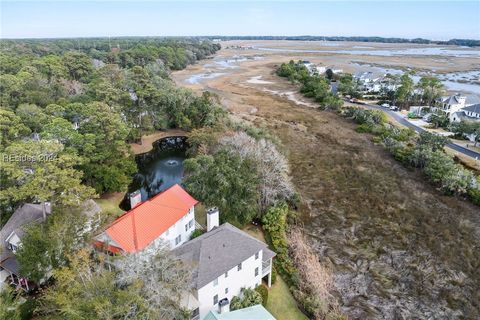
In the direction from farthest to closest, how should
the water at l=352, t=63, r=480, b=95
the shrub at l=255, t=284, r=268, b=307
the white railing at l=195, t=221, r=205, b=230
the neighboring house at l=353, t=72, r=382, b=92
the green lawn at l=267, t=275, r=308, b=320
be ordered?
the water at l=352, t=63, r=480, b=95, the neighboring house at l=353, t=72, r=382, b=92, the white railing at l=195, t=221, r=205, b=230, the shrub at l=255, t=284, r=268, b=307, the green lawn at l=267, t=275, r=308, b=320

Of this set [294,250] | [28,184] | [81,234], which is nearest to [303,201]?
[294,250]

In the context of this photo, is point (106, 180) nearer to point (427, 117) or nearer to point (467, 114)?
point (427, 117)

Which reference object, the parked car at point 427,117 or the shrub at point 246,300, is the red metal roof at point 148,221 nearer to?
the shrub at point 246,300

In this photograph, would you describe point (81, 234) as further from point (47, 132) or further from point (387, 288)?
point (387, 288)

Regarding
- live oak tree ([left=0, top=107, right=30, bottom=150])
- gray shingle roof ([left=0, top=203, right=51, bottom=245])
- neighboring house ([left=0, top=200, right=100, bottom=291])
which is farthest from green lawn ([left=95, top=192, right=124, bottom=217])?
live oak tree ([left=0, top=107, right=30, bottom=150])

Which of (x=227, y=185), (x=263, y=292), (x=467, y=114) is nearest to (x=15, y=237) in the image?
(x=227, y=185)

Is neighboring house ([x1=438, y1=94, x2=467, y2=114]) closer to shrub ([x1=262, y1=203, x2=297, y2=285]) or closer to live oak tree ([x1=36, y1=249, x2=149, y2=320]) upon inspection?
shrub ([x1=262, y1=203, x2=297, y2=285])

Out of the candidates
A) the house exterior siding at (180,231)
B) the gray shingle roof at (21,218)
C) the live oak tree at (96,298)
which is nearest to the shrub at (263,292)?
the house exterior siding at (180,231)
